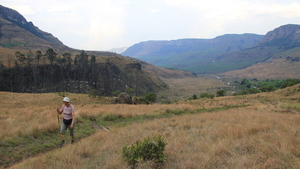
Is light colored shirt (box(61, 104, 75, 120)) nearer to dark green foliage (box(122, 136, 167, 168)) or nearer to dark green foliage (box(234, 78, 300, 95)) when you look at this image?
dark green foliage (box(122, 136, 167, 168))

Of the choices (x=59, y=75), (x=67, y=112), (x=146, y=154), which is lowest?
(x=59, y=75)

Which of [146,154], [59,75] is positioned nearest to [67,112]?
[146,154]

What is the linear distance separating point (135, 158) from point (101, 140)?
9.65 feet

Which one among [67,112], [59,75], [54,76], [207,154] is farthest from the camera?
[59,75]

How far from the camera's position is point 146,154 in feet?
17.5

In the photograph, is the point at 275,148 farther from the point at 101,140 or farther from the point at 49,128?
the point at 49,128

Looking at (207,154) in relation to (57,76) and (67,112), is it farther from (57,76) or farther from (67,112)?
(57,76)

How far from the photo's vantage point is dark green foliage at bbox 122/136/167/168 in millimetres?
5098

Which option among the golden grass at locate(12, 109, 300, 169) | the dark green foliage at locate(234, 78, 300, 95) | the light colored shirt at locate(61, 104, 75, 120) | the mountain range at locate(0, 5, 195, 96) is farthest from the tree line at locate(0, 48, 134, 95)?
the golden grass at locate(12, 109, 300, 169)

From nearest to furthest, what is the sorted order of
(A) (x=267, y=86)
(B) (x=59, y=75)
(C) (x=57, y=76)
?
(C) (x=57, y=76), (B) (x=59, y=75), (A) (x=267, y=86)

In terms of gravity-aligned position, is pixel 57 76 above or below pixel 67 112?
below

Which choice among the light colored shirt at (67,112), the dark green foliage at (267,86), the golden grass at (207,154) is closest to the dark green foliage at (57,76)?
the light colored shirt at (67,112)

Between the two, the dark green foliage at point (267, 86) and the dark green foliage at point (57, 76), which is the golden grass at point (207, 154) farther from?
the dark green foliage at point (267, 86)

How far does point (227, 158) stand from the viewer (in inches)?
201
